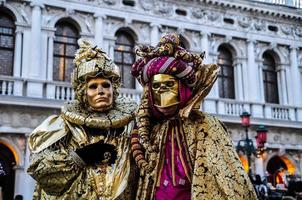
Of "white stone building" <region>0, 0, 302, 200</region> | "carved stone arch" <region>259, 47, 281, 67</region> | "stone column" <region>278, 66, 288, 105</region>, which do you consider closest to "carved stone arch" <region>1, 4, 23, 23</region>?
"white stone building" <region>0, 0, 302, 200</region>

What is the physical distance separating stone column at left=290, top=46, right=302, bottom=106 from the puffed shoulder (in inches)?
541

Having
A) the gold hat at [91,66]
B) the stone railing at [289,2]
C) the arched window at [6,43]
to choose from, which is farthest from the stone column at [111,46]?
the gold hat at [91,66]

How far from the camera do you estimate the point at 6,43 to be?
11602mm

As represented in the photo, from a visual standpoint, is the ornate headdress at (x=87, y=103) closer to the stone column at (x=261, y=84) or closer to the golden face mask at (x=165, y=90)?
the golden face mask at (x=165, y=90)

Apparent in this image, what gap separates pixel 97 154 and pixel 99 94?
0.33m

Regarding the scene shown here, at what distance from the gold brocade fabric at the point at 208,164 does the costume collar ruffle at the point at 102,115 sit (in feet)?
0.80

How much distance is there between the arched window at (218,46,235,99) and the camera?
14414mm

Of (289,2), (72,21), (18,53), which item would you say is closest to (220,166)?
(18,53)

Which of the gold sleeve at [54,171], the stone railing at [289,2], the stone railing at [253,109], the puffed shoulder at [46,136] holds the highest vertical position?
the stone railing at [289,2]

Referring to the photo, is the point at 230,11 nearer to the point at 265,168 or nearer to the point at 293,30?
the point at 293,30

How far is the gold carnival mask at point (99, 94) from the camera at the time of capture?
238 cm

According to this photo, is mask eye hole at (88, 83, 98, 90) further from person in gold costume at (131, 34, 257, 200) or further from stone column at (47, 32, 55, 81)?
stone column at (47, 32, 55, 81)

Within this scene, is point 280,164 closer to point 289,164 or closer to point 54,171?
point 289,164

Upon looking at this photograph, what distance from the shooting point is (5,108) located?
35.3 feet
